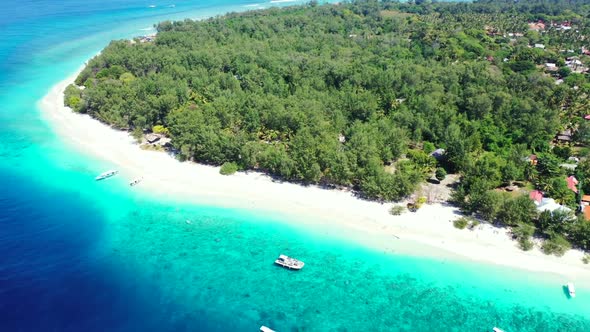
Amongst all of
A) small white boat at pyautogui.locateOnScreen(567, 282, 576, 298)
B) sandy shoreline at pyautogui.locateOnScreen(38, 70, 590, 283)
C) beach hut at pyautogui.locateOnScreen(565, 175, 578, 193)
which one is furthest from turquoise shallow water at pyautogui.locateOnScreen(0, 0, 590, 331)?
beach hut at pyautogui.locateOnScreen(565, 175, 578, 193)

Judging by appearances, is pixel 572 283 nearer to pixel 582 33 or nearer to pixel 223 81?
pixel 223 81

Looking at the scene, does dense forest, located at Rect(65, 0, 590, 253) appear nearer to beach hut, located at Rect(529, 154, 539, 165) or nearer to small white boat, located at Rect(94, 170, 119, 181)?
beach hut, located at Rect(529, 154, 539, 165)

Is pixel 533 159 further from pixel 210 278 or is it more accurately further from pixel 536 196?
pixel 210 278

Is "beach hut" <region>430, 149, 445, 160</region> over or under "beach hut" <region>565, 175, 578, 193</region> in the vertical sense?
over

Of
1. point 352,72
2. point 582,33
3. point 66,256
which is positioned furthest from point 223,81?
point 582,33

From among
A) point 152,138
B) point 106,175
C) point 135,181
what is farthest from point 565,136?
point 106,175

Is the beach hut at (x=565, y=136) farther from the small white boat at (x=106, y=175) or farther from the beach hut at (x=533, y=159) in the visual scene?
the small white boat at (x=106, y=175)
